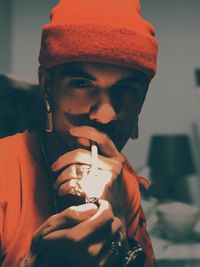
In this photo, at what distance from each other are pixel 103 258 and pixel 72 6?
437 mm

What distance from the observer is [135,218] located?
1045 millimetres

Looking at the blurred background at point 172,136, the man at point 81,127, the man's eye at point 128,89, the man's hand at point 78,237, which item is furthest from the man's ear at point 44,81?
the blurred background at point 172,136

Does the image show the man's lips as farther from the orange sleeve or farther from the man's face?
the orange sleeve

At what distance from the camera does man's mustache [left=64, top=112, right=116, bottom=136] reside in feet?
2.83

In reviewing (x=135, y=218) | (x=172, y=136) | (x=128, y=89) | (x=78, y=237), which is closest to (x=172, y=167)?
(x=172, y=136)

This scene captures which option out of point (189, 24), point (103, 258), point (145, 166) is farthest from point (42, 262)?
point (189, 24)

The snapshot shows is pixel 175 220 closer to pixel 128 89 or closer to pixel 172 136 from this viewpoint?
pixel 172 136

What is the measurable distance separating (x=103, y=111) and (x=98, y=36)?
0.13 metres

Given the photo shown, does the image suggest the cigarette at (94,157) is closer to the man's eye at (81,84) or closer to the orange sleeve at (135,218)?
the man's eye at (81,84)

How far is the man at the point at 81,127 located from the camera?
2.64 feet

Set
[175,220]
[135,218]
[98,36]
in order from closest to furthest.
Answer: [98,36] < [135,218] < [175,220]

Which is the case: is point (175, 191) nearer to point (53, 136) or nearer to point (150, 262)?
point (150, 262)

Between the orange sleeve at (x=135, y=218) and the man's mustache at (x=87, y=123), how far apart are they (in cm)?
23

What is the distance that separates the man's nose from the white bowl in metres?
0.55
